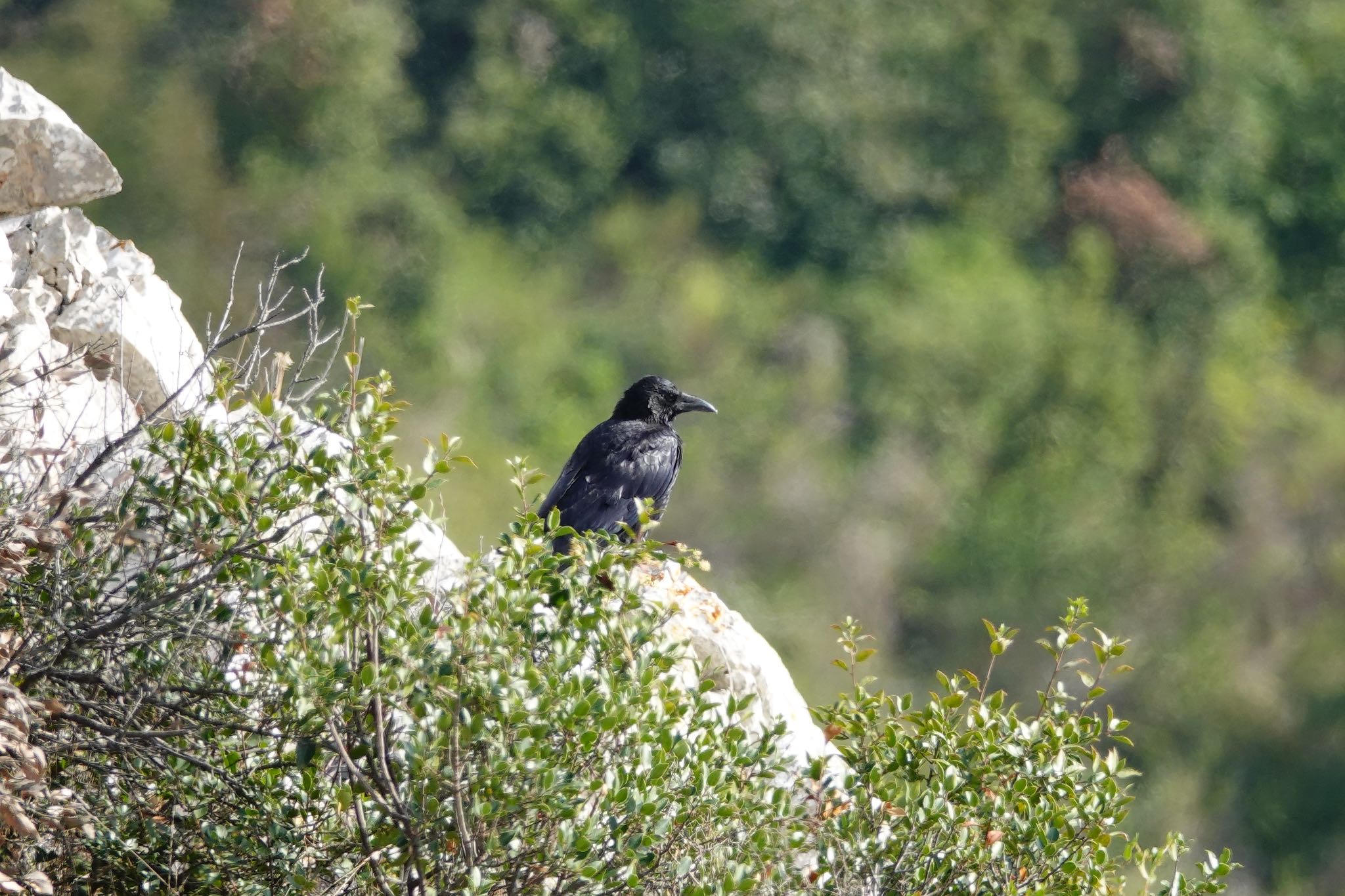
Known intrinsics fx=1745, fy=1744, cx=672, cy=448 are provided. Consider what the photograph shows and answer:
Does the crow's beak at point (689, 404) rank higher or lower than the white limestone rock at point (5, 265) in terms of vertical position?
higher

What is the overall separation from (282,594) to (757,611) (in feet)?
96.5

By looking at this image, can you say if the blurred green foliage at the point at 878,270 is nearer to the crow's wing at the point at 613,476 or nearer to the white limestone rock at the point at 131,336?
the crow's wing at the point at 613,476

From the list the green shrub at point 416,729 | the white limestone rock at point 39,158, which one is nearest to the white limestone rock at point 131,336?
the white limestone rock at point 39,158

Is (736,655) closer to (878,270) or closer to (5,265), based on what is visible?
(5,265)

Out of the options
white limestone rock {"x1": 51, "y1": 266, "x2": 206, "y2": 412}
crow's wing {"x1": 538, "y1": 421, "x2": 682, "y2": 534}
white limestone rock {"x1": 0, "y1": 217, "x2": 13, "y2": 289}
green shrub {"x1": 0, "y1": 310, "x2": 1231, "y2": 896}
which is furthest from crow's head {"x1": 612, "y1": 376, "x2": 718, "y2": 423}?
green shrub {"x1": 0, "y1": 310, "x2": 1231, "y2": 896}

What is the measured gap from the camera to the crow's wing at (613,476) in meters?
8.25

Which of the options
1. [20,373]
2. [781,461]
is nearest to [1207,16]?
[781,461]

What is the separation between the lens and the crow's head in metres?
9.01

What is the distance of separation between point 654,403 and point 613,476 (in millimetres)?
788

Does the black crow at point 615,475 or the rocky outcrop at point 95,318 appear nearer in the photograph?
the rocky outcrop at point 95,318

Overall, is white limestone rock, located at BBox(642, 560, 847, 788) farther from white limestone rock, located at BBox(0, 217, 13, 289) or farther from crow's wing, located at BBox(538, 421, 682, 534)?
white limestone rock, located at BBox(0, 217, 13, 289)

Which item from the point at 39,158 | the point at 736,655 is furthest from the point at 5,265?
the point at 736,655

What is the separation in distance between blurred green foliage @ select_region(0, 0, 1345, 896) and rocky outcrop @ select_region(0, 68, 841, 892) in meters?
22.7

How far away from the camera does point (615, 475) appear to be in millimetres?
8359
